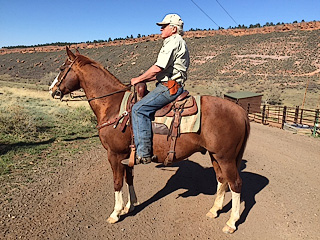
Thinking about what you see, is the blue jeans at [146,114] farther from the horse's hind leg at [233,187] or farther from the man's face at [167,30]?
the horse's hind leg at [233,187]

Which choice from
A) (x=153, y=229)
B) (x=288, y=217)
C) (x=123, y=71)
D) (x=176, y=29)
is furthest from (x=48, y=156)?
(x=123, y=71)

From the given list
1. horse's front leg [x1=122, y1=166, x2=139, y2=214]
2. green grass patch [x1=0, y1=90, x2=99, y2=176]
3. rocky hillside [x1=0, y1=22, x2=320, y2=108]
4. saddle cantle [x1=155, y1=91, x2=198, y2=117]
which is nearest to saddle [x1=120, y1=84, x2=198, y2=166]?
saddle cantle [x1=155, y1=91, x2=198, y2=117]

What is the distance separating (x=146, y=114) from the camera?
11.0ft

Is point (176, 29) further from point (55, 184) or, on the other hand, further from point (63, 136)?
point (63, 136)

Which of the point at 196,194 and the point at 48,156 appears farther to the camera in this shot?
the point at 48,156

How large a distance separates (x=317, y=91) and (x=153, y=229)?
30.5 meters

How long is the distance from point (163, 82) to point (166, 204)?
252cm

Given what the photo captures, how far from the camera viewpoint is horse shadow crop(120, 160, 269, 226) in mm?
4574

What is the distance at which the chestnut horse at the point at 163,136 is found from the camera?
135 inches

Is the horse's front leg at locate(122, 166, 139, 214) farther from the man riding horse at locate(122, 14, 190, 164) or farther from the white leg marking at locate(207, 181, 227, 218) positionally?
the white leg marking at locate(207, 181, 227, 218)

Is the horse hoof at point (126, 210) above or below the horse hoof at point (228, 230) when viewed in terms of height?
above

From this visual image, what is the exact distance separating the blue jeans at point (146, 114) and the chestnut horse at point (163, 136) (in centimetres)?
18

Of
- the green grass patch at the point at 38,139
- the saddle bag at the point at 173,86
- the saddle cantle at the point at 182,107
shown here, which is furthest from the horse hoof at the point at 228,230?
the green grass patch at the point at 38,139

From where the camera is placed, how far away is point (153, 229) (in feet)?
12.5
